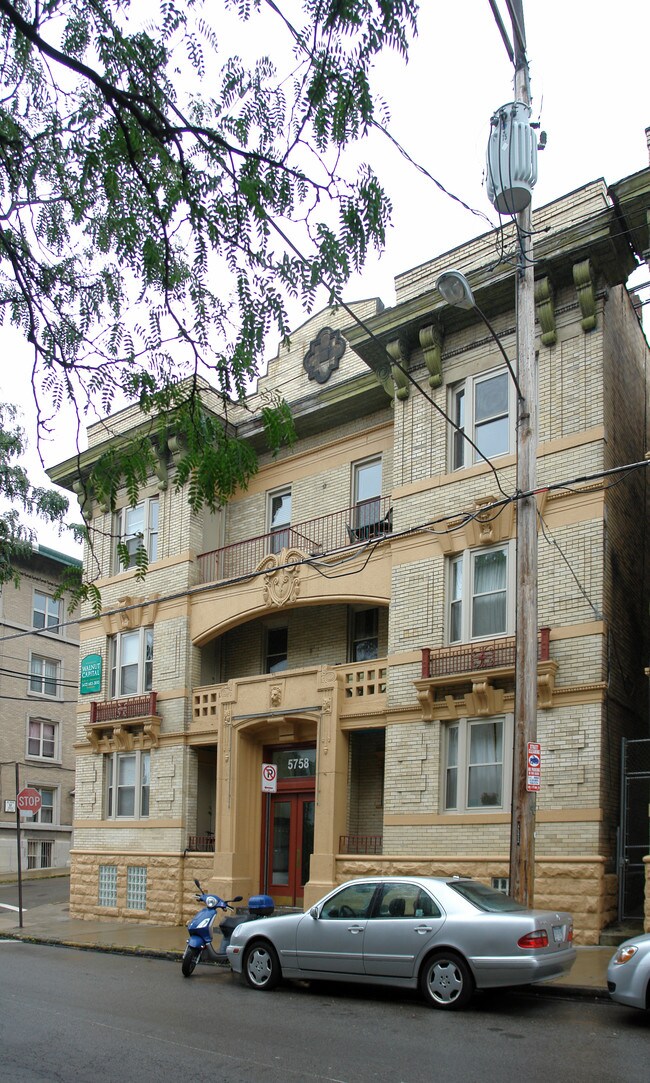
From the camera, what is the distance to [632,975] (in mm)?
10109

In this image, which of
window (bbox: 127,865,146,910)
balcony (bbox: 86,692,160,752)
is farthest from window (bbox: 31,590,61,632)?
window (bbox: 127,865,146,910)

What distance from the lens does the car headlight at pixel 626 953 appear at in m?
10.2

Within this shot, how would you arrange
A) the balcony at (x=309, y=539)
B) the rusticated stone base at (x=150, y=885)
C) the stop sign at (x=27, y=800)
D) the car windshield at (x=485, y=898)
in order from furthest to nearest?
the stop sign at (x=27, y=800) → the rusticated stone base at (x=150, y=885) → the balcony at (x=309, y=539) → the car windshield at (x=485, y=898)

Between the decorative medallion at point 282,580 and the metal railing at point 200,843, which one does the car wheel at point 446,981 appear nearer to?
the decorative medallion at point 282,580

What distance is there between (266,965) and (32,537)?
5.84 m

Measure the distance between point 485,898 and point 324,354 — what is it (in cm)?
1435

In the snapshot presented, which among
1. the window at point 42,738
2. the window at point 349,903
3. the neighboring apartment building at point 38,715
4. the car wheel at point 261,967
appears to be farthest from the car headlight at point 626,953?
the window at point 42,738

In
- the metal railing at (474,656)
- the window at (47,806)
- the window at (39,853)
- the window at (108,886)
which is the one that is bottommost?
the window at (39,853)

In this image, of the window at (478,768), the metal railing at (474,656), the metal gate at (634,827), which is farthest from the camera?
the window at (478,768)

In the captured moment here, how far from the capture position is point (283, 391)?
24719 mm

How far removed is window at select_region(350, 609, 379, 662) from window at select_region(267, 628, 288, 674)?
76.9 inches

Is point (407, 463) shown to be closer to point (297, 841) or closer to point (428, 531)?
point (428, 531)

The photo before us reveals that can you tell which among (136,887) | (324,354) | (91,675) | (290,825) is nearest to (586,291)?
(324,354)

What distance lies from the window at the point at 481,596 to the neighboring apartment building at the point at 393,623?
1.7 inches
